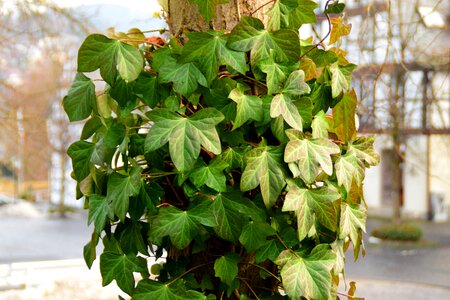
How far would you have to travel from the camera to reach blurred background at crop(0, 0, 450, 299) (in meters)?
5.12

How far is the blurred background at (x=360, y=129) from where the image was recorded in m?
5.12

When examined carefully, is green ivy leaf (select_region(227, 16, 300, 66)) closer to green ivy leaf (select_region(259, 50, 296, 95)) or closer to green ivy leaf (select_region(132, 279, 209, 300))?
green ivy leaf (select_region(259, 50, 296, 95))

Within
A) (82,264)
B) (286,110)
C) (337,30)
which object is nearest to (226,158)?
(286,110)

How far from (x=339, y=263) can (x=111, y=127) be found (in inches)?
17.7

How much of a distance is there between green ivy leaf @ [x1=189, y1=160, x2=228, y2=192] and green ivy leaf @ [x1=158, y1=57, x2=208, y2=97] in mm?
119

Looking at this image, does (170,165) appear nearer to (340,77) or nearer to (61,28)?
(340,77)

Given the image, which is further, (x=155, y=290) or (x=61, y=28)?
(x=61, y=28)

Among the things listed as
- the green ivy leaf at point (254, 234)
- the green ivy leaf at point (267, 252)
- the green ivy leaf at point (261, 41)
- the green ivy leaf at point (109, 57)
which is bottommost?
the green ivy leaf at point (267, 252)

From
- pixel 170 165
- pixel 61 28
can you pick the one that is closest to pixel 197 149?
pixel 170 165

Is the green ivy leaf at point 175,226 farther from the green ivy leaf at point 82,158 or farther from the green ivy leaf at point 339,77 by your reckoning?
the green ivy leaf at point 339,77

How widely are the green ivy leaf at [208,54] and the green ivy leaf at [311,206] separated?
218 mm

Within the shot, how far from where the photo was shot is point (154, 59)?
3.39 ft

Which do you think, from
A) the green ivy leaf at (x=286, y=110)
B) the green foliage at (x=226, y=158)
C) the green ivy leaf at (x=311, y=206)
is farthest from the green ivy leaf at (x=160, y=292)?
the green ivy leaf at (x=286, y=110)

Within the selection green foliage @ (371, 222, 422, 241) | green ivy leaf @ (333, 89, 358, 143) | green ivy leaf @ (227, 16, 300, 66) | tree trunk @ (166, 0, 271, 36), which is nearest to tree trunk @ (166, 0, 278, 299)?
tree trunk @ (166, 0, 271, 36)
